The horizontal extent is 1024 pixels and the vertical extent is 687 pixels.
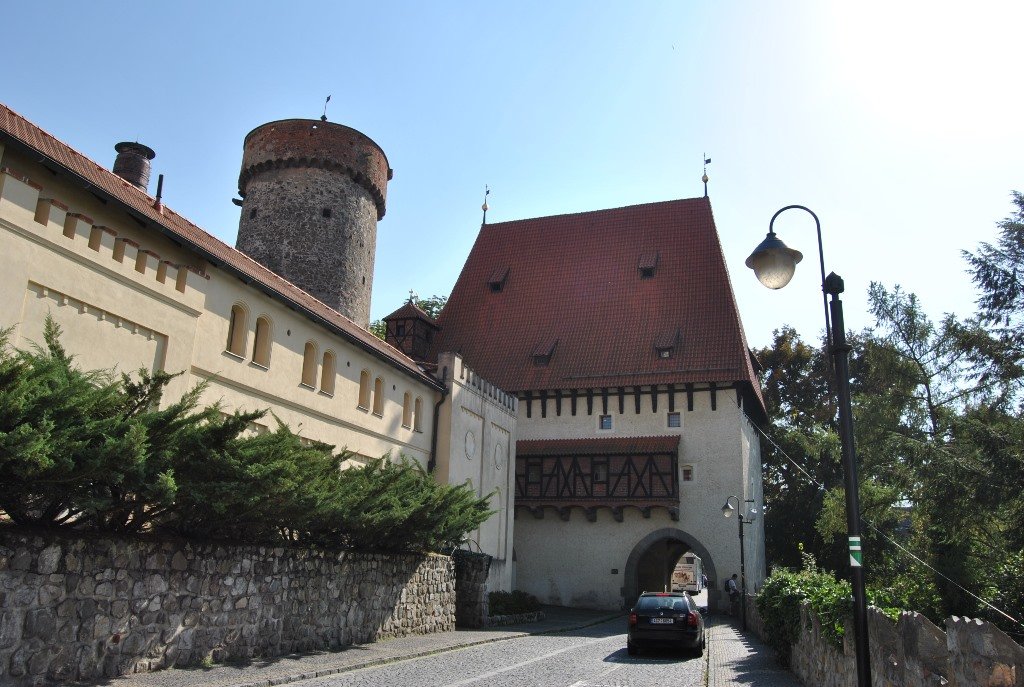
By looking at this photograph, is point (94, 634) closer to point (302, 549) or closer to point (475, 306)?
point (302, 549)

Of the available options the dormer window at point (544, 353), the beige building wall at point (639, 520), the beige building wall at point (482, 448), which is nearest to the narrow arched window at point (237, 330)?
the beige building wall at point (482, 448)

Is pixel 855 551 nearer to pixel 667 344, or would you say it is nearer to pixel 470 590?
pixel 470 590

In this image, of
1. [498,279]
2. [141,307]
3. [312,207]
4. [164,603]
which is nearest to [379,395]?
[141,307]

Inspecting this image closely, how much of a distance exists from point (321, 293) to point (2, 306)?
17393 mm

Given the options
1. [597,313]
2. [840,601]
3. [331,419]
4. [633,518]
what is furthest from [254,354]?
[597,313]

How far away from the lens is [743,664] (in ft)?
46.0

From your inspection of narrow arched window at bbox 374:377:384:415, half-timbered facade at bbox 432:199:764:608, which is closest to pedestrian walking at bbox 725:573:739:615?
half-timbered facade at bbox 432:199:764:608

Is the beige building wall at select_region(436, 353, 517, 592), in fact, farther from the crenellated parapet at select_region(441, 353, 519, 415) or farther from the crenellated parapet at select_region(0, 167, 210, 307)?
the crenellated parapet at select_region(0, 167, 210, 307)

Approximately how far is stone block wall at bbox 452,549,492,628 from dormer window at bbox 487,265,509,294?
21140 mm

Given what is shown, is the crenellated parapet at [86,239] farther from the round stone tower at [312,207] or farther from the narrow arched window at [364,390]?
the round stone tower at [312,207]

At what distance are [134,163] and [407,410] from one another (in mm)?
8852

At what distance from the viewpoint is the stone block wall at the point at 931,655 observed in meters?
5.14

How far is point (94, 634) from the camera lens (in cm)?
941

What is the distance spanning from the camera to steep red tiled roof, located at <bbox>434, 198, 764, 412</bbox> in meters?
33.7
